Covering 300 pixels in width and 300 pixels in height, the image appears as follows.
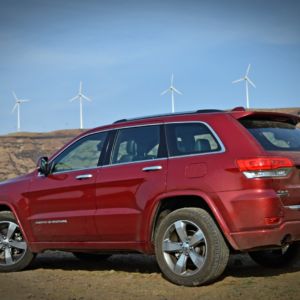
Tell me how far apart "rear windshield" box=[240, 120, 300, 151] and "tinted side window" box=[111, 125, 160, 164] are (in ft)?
3.45

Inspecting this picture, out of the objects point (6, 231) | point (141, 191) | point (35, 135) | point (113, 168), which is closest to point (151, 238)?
point (141, 191)

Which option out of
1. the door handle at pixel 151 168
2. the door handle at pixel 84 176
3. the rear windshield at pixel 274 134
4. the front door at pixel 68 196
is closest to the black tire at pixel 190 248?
the door handle at pixel 151 168

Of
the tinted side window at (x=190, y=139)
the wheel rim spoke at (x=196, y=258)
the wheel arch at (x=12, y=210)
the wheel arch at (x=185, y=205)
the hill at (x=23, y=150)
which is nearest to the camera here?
the wheel arch at (x=185, y=205)

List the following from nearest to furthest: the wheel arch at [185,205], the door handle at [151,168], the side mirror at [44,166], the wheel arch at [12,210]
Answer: the wheel arch at [185,205] → the door handle at [151,168] → the side mirror at [44,166] → the wheel arch at [12,210]

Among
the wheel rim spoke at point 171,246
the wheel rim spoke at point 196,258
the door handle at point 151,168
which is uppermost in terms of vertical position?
the door handle at point 151,168

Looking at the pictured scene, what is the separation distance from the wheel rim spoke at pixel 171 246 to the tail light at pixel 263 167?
1072mm

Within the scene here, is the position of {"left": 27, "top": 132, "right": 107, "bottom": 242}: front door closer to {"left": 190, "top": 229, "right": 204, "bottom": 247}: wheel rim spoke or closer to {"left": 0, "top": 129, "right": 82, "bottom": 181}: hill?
{"left": 190, "top": 229, "right": 204, "bottom": 247}: wheel rim spoke

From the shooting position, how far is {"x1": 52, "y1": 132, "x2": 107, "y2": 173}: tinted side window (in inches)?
291

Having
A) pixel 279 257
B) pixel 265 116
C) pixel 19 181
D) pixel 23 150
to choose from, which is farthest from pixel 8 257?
pixel 23 150

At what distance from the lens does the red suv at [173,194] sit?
Answer: 231 inches

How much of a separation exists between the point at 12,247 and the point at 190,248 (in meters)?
2.94

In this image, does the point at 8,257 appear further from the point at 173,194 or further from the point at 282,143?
the point at 282,143

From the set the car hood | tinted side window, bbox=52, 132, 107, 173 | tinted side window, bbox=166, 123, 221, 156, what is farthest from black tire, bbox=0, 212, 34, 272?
tinted side window, bbox=166, 123, 221, 156

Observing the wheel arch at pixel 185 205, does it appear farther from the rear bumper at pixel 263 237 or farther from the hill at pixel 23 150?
the hill at pixel 23 150
